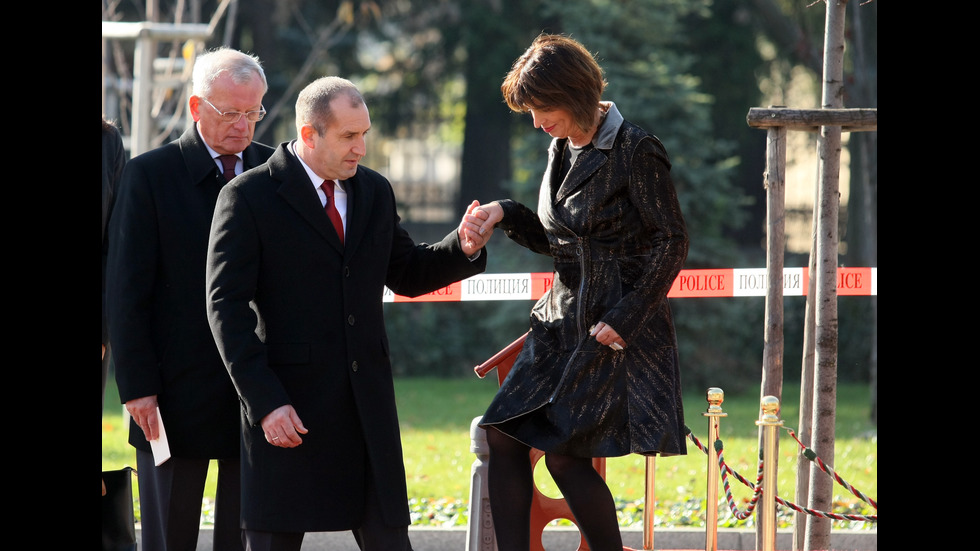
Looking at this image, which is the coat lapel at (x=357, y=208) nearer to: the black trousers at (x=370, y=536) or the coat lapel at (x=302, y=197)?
the coat lapel at (x=302, y=197)

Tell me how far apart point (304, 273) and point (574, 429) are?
42.0 inches

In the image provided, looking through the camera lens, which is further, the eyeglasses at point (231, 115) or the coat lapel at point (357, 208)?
the eyeglasses at point (231, 115)

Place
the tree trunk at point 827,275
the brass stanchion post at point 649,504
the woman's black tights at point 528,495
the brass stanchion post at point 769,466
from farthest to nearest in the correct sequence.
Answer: the tree trunk at point 827,275, the brass stanchion post at point 649,504, the brass stanchion post at point 769,466, the woman's black tights at point 528,495

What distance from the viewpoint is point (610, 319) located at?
397 centimetres

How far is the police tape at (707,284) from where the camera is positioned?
6723mm

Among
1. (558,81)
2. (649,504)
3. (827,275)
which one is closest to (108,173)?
(558,81)

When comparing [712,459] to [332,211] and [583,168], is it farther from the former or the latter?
[332,211]

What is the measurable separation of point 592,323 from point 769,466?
1.03 m

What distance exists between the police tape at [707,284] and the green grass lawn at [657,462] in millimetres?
945

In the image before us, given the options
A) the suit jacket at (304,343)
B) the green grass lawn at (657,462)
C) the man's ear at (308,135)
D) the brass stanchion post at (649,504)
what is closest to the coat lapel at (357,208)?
the suit jacket at (304,343)

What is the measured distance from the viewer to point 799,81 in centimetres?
2228

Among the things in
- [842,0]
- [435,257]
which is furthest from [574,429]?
[842,0]
